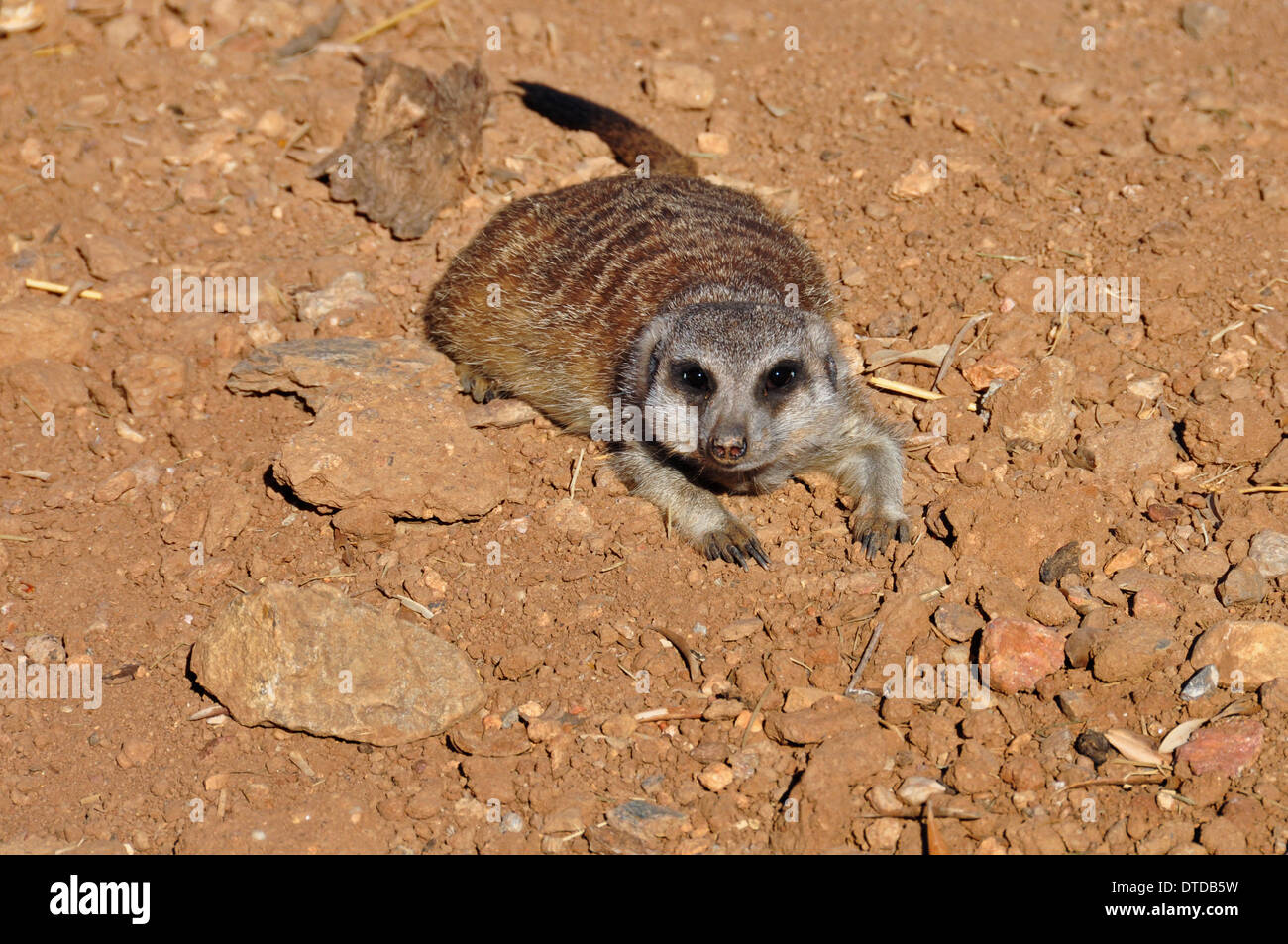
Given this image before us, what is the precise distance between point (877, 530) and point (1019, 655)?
0.78 meters

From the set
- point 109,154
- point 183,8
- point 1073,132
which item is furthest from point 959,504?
point 183,8

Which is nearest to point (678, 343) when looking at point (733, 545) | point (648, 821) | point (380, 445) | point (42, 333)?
point (733, 545)

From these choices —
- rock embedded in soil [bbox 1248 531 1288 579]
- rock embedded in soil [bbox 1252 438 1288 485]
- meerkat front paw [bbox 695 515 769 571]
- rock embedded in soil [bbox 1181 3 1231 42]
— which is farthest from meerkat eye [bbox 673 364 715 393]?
rock embedded in soil [bbox 1181 3 1231 42]

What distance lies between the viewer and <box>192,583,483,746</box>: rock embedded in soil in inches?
129

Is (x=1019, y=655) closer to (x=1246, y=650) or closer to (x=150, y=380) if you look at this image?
(x=1246, y=650)

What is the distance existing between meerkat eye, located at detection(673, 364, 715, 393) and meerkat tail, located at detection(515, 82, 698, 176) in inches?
76.7

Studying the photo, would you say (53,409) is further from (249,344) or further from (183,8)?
(183,8)

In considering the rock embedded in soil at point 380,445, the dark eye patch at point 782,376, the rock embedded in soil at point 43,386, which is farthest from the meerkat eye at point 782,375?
the rock embedded in soil at point 43,386

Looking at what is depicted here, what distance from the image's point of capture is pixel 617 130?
5664 millimetres

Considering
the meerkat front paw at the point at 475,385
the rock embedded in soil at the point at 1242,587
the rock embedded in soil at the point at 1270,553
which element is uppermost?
the rock embedded in soil at the point at 1270,553

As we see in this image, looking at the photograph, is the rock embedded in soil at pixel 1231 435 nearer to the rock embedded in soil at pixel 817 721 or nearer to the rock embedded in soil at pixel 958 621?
the rock embedded in soil at pixel 958 621

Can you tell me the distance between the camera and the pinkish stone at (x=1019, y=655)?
3.28 meters

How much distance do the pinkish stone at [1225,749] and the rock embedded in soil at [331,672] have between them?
2034mm

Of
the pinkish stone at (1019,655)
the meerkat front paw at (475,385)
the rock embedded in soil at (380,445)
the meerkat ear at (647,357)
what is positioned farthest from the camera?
the meerkat front paw at (475,385)
